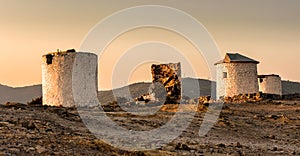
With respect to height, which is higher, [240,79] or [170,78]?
[240,79]

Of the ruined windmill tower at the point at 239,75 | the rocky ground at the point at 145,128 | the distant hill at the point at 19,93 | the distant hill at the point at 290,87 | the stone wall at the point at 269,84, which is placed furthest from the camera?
the distant hill at the point at 290,87

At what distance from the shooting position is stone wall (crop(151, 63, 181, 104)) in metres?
25.4

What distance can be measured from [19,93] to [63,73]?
62251 mm

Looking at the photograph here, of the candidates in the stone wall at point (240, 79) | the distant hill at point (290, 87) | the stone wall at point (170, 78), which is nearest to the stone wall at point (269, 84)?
the stone wall at point (240, 79)

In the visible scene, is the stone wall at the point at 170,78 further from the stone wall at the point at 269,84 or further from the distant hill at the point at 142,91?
the stone wall at the point at 269,84

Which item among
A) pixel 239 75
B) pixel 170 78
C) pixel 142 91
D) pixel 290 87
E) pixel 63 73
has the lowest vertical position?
pixel 142 91

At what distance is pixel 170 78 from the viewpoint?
84.7 ft

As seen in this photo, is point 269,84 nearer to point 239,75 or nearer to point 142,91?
point 239,75

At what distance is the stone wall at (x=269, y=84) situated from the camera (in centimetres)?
4666

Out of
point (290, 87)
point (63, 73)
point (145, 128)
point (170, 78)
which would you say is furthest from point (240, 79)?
point (290, 87)

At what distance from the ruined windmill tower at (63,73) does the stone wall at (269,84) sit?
27700 mm

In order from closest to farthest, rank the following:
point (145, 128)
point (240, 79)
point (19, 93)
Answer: point (145, 128) < point (240, 79) < point (19, 93)

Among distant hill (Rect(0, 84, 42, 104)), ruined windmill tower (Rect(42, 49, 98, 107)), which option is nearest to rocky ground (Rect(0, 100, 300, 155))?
ruined windmill tower (Rect(42, 49, 98, 107))

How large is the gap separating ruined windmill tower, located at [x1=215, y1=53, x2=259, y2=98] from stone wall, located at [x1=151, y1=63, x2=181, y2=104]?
51.4 feet
